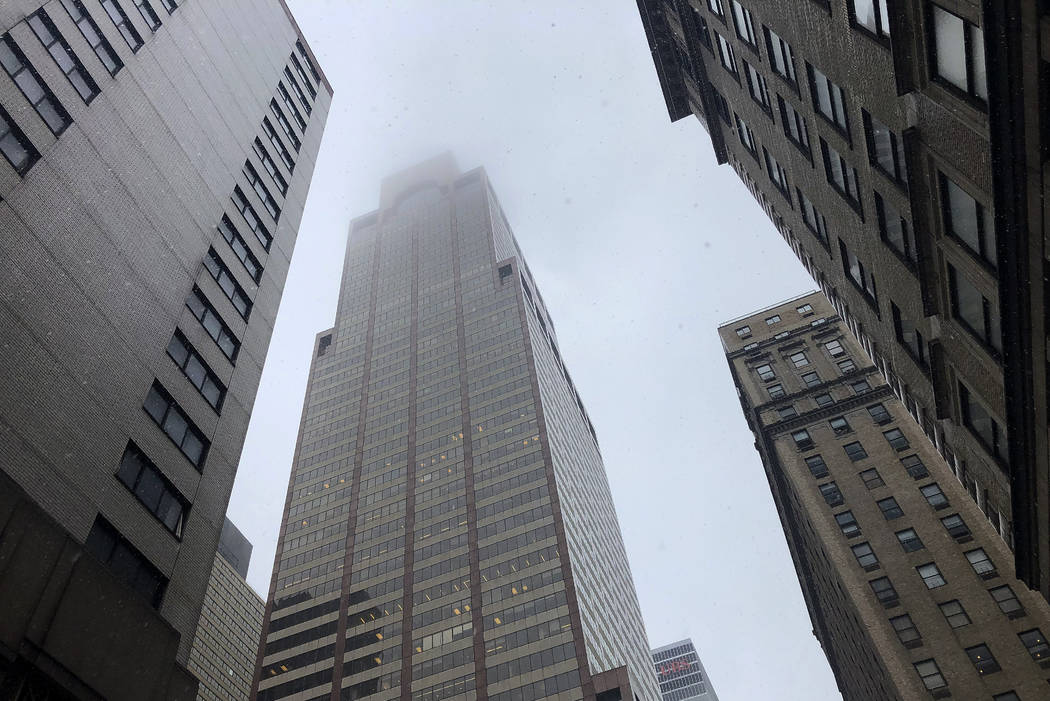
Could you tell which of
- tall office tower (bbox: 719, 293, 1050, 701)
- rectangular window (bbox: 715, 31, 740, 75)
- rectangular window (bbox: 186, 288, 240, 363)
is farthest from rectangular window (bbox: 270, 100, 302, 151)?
tall office tower (bbox: 719, 293, 1050, 701)

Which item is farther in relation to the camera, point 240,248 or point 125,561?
point 240,248

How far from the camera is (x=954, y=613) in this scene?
1919 inches

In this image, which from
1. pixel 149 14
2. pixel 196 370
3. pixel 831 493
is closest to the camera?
pixel 196 370

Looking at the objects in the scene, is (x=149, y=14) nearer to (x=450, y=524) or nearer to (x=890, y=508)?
(x=890, y=508)

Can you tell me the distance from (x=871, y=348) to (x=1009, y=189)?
21.5 metres

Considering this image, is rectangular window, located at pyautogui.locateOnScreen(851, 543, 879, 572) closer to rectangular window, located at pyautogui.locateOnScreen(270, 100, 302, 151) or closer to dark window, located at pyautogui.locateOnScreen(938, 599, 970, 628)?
dark window, located at pyautogui.locateOnScreen(938, 599, 970, 628)

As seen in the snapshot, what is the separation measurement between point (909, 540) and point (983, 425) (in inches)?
1361

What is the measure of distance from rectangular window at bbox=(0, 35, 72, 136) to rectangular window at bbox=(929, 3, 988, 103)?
26.2m

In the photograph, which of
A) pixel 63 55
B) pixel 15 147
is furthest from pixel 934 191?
pixel 63 55

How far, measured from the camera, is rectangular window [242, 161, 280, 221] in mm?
39219

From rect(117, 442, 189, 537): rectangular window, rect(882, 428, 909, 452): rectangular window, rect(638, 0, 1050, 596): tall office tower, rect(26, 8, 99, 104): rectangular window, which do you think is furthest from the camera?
rect(882, 428, 909, 452): rectangular window

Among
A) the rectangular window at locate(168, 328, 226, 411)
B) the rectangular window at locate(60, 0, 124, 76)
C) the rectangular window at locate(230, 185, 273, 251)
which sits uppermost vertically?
the rectangular window at locate(60, 0, 124, 76)

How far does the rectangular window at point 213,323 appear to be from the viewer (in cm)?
3059

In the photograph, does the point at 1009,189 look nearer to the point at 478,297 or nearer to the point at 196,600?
the point at 196,600
